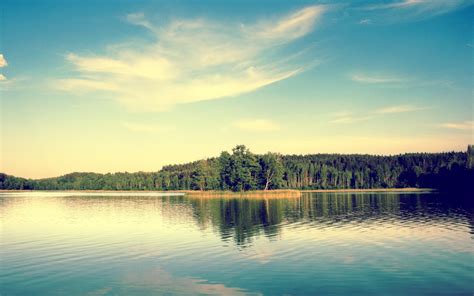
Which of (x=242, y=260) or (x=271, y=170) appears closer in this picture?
A: (x=242, y=260)

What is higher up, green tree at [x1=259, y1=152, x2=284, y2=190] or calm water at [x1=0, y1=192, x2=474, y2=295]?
green tree at [x1=259, y1=152, x2=284, y2=190]

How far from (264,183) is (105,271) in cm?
13224

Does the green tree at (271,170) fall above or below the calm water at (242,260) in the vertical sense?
above

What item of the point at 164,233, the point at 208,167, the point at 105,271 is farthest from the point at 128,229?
the point at 208,167

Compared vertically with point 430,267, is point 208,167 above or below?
above

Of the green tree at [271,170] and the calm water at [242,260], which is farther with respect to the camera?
the green tree at [271,170]

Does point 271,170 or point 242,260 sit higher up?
point 271,170

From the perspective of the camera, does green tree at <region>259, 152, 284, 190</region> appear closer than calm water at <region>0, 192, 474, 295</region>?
No

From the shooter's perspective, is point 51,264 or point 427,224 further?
point 427,224

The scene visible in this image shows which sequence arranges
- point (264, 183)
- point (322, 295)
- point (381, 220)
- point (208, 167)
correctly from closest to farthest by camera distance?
point (322, 295) < point (381, 220) < point (264, 183) < point (208, 167)

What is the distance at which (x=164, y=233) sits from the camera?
41719 millimetres

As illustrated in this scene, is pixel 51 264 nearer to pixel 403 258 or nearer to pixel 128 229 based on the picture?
pixel 128 229

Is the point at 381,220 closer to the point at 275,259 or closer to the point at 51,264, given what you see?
the point at 275,259

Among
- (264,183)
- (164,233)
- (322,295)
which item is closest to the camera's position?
(322,295)
